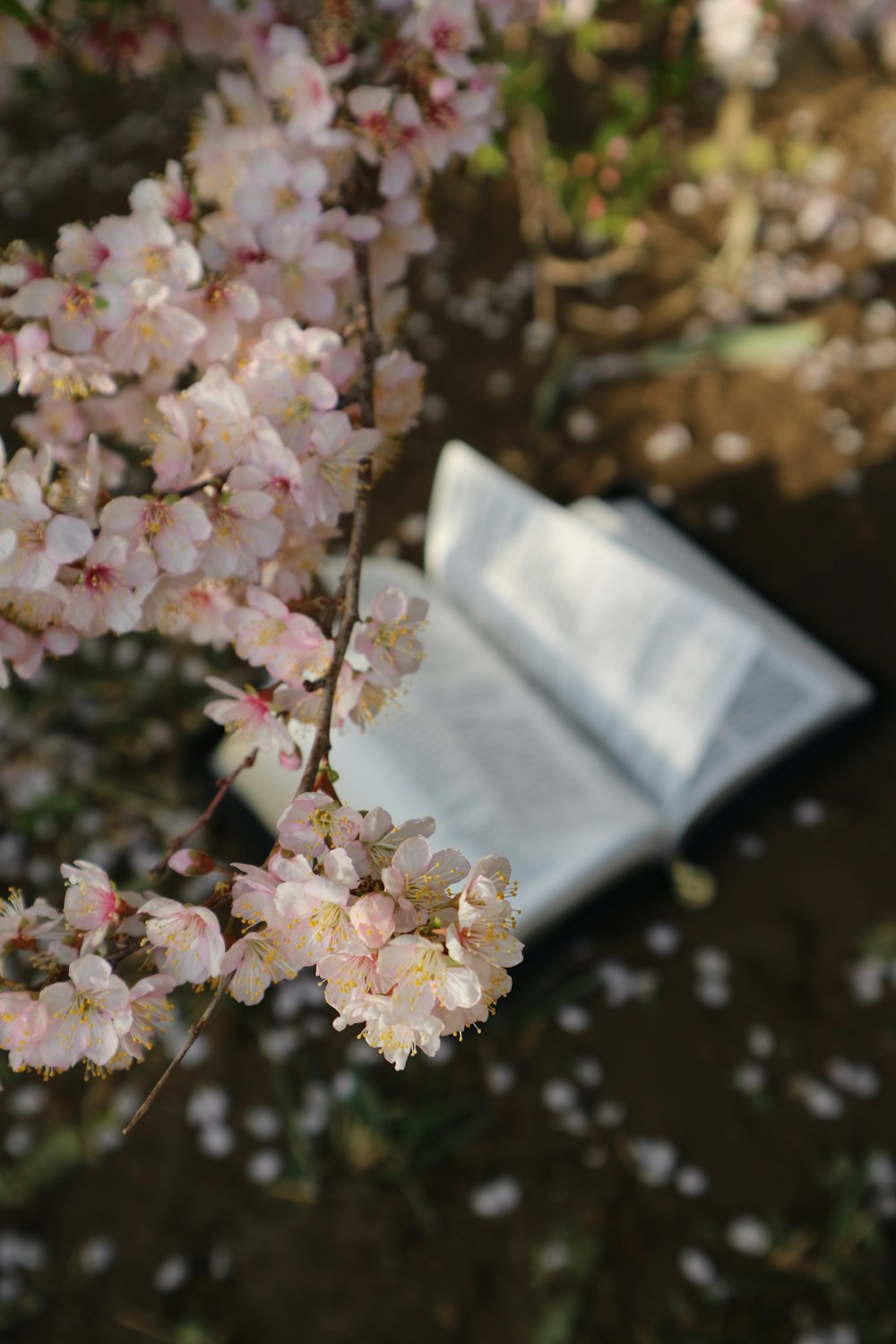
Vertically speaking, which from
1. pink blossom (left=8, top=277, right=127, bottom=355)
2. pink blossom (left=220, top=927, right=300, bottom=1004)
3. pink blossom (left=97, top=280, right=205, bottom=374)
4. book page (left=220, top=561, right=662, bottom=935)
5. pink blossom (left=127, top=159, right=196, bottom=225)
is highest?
pink blossom (left=127, top=159, right=196, bottom=225)

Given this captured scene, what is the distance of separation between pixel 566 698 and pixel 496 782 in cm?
20

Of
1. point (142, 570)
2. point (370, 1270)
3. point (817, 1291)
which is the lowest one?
point (817, 1291)

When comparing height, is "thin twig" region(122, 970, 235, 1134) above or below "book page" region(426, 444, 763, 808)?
above

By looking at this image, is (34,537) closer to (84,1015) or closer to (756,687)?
(84,1015)

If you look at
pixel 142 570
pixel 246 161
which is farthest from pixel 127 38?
pixel 142 570

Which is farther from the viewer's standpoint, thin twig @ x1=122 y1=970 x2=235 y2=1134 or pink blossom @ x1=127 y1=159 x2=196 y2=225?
pink blossom @ x1=127 y1=159 x2=196 y2=225

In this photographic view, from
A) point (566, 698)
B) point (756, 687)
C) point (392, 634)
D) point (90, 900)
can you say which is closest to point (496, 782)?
point (566, 698)

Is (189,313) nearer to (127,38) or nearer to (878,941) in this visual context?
(127,38)

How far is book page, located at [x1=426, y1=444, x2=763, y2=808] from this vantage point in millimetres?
1041

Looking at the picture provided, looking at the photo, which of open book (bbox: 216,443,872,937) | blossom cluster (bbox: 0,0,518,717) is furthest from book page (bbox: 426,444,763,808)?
blossom cluster (bbox: 0,0,518,717)

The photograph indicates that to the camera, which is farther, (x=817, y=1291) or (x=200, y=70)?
(x=200, y=70)

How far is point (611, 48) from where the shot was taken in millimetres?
2186

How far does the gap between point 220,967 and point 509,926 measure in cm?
15

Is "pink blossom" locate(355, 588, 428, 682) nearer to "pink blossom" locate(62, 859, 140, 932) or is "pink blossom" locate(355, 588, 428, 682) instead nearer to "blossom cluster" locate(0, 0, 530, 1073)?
"blossom cluster" locate(0, 0, 530, 1073)
